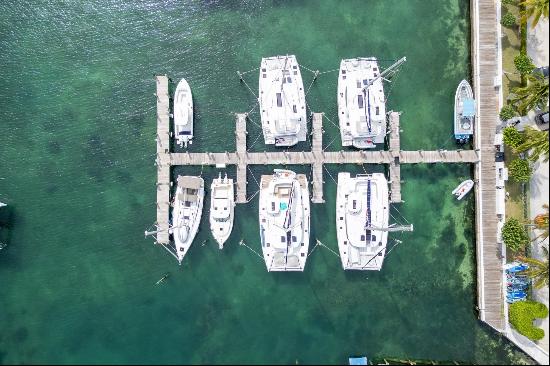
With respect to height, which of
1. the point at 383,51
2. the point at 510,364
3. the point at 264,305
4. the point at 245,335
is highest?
the point at 383,51

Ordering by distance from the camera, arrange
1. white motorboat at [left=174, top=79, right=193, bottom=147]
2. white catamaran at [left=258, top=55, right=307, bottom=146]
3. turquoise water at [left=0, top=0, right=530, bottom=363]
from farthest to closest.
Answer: turquoise water at [left=0, top=0, right=530, bottom=363] → white motorboat at [left=174, top=79, right=193, bottom=147] → white catamaran at [left=258, top=55, right=307, bottom=146]

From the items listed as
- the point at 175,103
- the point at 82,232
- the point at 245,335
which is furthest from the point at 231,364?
the point at 175,103

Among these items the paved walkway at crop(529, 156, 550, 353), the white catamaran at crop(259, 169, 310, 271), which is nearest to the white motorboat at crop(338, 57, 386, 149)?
the white catamaran at crop(259, 169, 310, 271)

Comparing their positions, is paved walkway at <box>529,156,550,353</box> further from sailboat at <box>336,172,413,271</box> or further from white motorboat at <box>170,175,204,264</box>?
white motorboat at <box>170,175,204,264</box>

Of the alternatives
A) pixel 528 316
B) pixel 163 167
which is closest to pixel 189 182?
pixel 163 167

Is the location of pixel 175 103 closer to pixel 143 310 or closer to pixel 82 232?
pixel 82 232

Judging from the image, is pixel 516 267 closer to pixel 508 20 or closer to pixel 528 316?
pixel 528 316

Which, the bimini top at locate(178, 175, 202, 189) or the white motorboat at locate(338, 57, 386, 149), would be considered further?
the bimini top at locate(178, 175, 202, 189)
